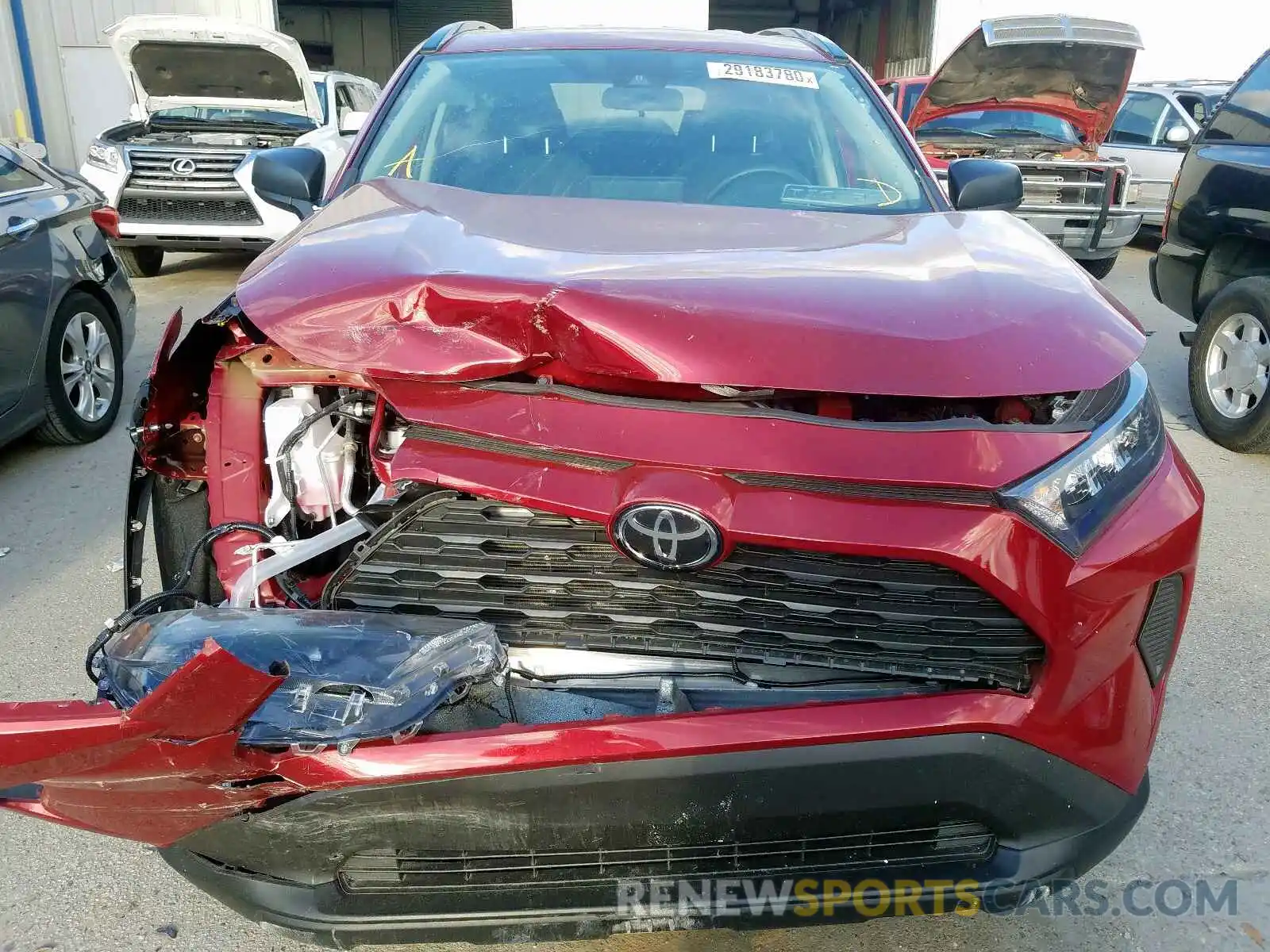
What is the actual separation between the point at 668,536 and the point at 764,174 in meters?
1.67

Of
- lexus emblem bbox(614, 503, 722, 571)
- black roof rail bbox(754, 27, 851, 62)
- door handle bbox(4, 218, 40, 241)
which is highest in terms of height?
black roof rail bbox(754, 27, 851, 62)

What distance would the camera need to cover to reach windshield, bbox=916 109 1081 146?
8766mm

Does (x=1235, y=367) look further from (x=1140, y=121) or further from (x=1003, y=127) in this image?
(x=1140, y=121)

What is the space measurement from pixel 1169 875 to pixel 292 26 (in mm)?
34669

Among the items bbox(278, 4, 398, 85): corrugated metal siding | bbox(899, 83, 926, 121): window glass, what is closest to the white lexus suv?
bbox(899, 83, 926, 121): window glass

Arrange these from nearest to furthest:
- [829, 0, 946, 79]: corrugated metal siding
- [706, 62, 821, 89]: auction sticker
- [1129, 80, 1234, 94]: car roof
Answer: [706, 62, 821, 89]: auction sticker < [1129, 80, 1234, 94]: car roof < [829, 0, 946, 79]: corrugated metal siding

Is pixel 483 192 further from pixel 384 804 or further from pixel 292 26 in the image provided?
pixel 292 26

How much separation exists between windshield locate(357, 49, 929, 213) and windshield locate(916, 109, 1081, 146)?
20.0ft

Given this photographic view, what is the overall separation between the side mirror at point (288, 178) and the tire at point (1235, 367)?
13.7 feet

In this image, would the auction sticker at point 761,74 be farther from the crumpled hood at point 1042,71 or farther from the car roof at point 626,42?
the crumpled hood at point 1042,71

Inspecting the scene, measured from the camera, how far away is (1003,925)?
2.11 metres

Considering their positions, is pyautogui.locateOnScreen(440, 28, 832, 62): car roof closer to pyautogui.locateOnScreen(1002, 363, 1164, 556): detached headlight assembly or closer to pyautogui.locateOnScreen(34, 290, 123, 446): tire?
pyautogui.locateOnScreen(1002, 363, 1164, 556): detached headlight assembly

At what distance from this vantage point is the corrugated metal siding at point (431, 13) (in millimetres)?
30453

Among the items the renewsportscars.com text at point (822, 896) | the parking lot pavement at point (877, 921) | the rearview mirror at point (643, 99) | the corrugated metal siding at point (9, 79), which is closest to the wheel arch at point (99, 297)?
the parking lot pavement at point (877, 921)
